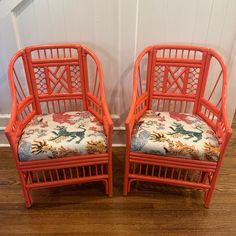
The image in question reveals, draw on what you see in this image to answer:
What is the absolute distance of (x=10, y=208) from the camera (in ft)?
5.16

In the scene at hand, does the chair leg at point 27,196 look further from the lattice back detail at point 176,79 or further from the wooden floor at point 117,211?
the lattice back detail at point 176,79

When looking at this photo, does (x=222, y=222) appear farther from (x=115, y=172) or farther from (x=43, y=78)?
(x=43, y=78)

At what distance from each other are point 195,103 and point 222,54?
352mm

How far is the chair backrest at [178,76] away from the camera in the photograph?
61.6 inches

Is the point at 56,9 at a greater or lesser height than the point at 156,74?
greater

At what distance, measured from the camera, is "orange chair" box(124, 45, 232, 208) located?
139 cm

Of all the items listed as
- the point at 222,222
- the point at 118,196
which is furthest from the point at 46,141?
the point at 222,222

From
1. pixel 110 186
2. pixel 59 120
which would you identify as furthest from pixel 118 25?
pixel 110 186

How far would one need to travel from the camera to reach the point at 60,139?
1405 millimetres

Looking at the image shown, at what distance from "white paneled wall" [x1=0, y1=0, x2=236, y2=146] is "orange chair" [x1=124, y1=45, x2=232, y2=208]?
0.35 ft

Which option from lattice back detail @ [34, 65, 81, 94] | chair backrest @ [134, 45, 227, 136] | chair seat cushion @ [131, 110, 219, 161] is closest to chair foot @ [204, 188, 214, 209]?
chair seat cushion @ [131, 110, 219, 161]

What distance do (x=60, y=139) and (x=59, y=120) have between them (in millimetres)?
192

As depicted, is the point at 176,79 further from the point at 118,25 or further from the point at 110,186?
the point at 110,186

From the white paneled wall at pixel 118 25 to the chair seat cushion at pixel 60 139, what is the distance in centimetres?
46
